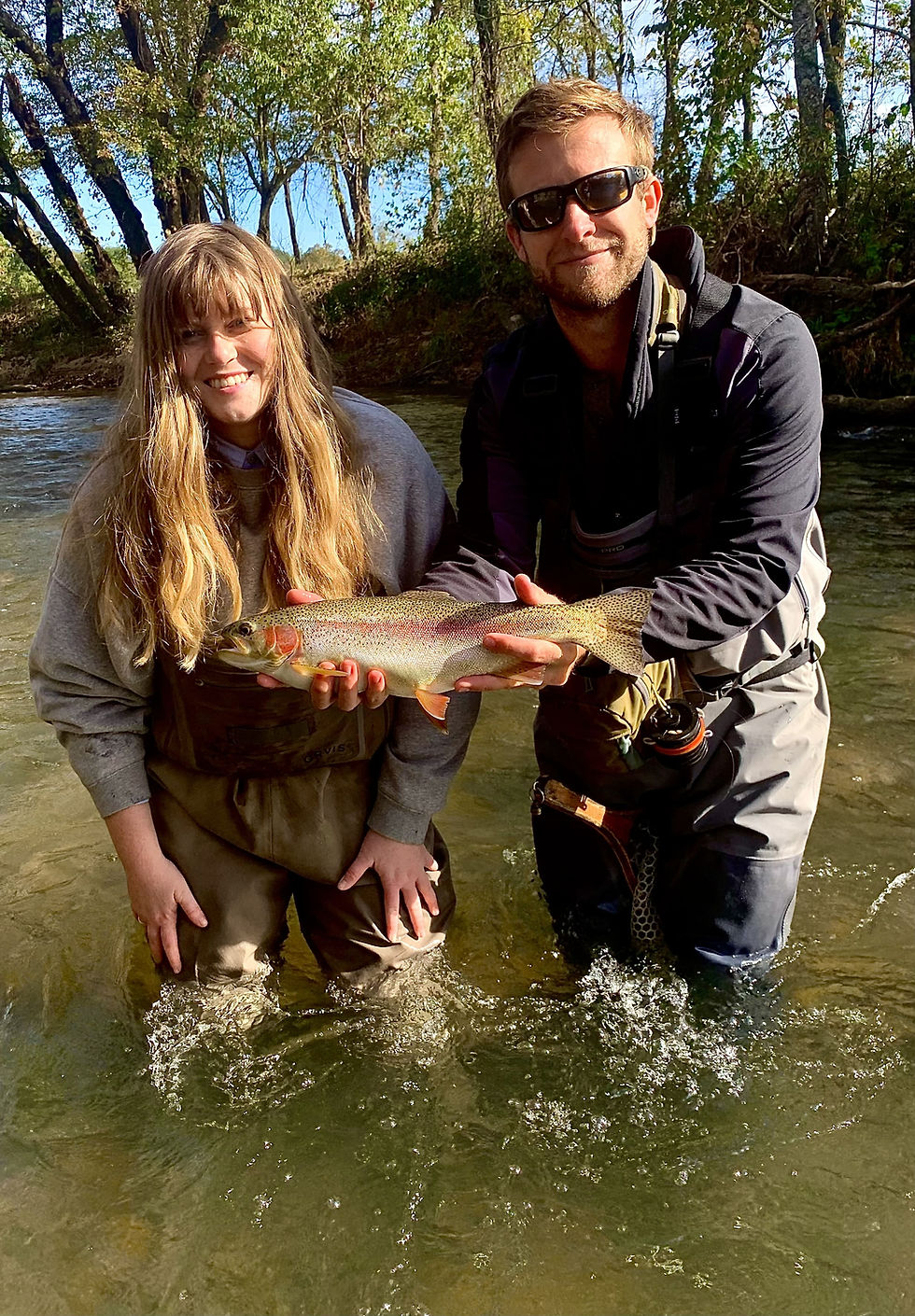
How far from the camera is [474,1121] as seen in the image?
2.92 meters

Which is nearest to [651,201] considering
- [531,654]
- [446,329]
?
[531,654]

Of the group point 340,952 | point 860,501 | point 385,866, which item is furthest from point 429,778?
point 860,501

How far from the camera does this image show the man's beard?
2.87 m

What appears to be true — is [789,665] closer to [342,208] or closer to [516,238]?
[516,238]

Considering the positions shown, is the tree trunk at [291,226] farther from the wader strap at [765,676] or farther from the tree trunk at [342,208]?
the wader strap at [765,676]

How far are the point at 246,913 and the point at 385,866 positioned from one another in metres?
0.48

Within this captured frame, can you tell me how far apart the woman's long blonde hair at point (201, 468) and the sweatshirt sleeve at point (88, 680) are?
0.32 ft

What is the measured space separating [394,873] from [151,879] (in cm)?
77

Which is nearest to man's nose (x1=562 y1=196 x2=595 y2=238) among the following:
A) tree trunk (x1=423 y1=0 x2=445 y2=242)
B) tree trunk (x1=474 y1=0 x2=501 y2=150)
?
tree trunk (x1=474 y1=0 x2=501 y2=150)

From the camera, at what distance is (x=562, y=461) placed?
3.10 metres

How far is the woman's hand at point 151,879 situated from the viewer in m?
3.05

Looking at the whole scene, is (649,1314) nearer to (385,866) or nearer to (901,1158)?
(901,1158)

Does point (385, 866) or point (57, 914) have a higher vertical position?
point (385, 866)

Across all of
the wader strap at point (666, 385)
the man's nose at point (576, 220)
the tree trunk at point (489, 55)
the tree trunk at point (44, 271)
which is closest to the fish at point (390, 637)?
the wader strap at point (666, 385)
